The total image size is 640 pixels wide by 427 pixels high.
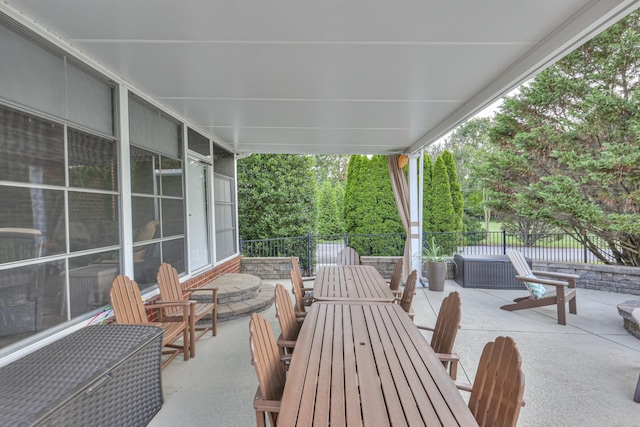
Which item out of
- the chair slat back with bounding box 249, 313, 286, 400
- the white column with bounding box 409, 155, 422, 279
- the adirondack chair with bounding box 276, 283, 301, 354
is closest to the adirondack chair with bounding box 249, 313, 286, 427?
the chair slat back with bounding box 249, 313, 286, 400

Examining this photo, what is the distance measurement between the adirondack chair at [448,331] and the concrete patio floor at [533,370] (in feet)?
2.39

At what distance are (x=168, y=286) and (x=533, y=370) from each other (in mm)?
3662

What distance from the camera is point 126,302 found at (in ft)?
8.34

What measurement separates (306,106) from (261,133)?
1425 millimetres

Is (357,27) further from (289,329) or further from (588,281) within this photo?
(588,281)

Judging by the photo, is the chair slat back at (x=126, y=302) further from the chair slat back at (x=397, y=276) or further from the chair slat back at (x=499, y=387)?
the chair slat back at (x=397, y=276)

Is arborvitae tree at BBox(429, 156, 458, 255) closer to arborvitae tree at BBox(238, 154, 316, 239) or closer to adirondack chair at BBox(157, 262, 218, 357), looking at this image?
arborvitae tree at BBox(238, 154, 316, 239)

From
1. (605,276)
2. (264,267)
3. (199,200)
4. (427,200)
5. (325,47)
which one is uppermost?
(325,47)

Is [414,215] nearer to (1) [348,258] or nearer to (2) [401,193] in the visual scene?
(2) [401,193]

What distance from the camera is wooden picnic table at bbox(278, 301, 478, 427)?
3.91ft

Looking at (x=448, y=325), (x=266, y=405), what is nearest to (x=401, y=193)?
(x=448, y=325)

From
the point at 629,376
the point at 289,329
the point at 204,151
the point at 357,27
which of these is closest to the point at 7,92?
the point at 357,27

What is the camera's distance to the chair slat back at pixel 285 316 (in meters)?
2.20

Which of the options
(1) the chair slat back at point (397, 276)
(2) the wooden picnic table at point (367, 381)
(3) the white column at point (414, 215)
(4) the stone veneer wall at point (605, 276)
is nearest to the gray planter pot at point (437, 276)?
(3) the white column at point (414, 215)
